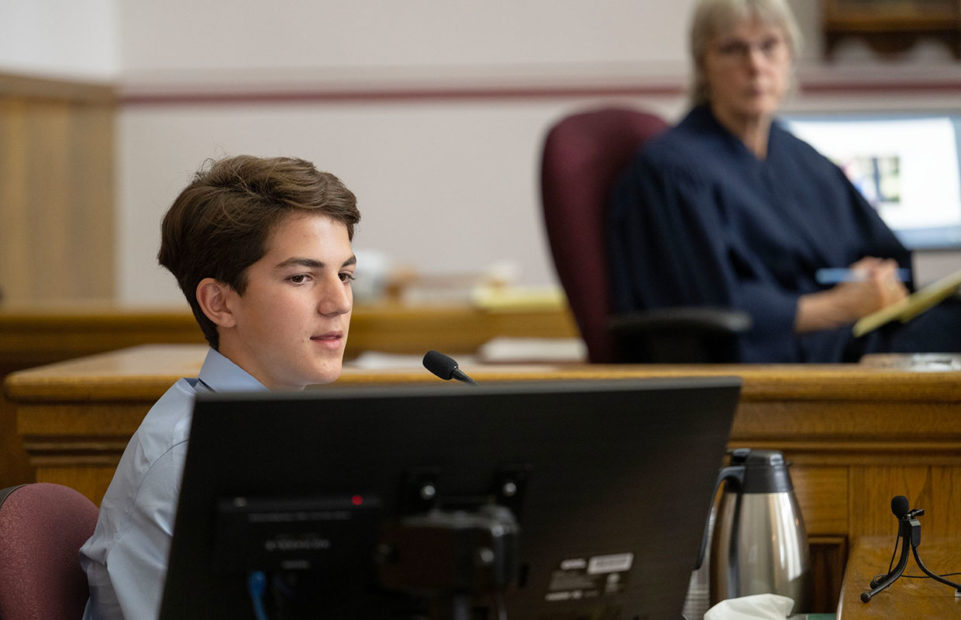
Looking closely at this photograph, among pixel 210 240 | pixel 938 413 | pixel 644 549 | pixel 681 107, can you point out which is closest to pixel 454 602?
pixel 644 549

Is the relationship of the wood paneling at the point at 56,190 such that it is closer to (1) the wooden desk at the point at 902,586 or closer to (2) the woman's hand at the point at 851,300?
(2) the woman's hand at the point at 851,300

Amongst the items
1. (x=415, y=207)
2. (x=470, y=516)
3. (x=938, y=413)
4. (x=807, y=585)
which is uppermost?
(x=470, y=516)

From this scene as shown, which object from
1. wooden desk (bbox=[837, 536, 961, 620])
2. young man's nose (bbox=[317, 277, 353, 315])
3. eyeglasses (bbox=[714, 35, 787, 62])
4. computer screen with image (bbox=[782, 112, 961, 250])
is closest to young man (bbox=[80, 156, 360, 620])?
young man's nose (bbox=[317, 277, 353, 315])

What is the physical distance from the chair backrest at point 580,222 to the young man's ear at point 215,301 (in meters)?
1.17

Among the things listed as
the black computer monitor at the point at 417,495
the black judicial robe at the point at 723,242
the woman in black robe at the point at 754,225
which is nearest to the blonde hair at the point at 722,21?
the woman in black robe at the point at 754,225

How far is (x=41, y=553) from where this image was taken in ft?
3.62

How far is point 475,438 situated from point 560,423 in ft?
0.21

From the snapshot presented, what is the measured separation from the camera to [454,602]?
0.75 meters

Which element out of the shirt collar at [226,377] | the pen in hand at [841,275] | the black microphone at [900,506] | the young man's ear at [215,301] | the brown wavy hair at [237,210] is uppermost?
the brown wavy hair at [237,210]

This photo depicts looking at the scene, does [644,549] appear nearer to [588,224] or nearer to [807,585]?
[807,585]

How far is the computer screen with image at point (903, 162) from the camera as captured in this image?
2.83 m

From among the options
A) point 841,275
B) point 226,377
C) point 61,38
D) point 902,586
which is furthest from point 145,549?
point 61,38

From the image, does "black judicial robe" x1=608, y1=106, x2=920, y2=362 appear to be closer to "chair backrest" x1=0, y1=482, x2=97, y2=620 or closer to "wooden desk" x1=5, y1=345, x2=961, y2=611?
"wooden desk" x1=5, y1=345, x2=961, y2=611

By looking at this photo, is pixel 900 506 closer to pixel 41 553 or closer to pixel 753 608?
pixel 753 608
